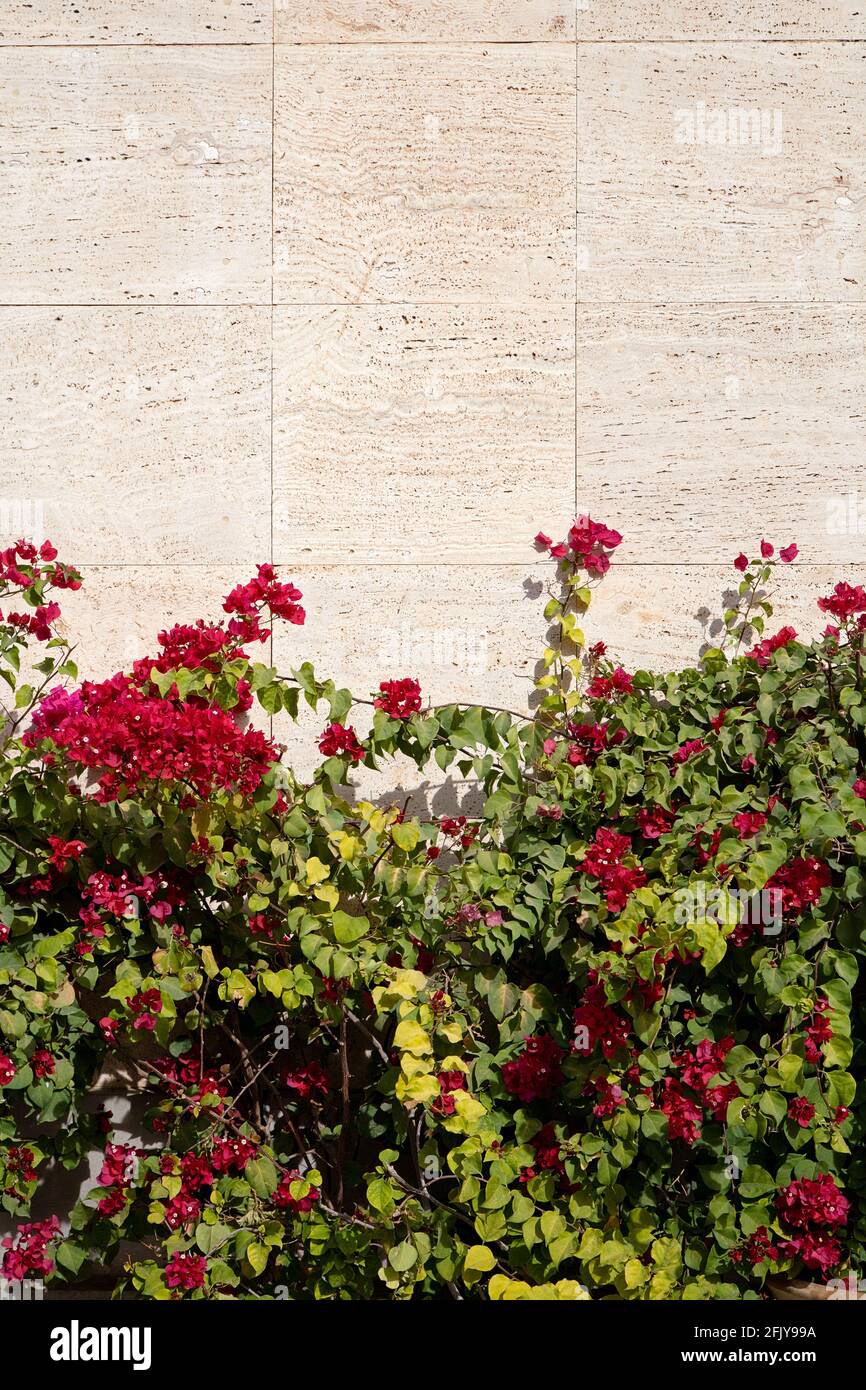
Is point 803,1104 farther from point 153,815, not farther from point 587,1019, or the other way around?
point 153,815

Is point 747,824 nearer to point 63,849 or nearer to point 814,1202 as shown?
point 814,1202

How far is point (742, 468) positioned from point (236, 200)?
1.36 meters

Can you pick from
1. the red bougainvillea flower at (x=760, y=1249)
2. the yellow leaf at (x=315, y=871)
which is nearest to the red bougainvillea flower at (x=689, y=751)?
the yellow leaf at (x=315, y=871)

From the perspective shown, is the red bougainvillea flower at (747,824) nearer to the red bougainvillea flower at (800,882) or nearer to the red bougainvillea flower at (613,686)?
the red bougainvillea flower at (800,882)

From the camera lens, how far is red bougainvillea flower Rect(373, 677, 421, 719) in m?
2.21

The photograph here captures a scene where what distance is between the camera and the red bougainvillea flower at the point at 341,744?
7.30ft

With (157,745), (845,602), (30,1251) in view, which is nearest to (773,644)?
(845,602)

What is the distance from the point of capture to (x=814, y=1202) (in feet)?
6.66

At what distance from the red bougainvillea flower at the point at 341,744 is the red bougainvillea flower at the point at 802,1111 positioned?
40.5 inches

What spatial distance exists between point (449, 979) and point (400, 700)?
558mm

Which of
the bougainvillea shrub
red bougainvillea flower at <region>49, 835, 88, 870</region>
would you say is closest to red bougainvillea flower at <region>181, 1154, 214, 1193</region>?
the bougainvillea shrub

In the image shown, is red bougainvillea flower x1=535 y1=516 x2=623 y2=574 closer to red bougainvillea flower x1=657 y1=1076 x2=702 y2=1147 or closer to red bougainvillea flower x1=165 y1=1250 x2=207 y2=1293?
red bougainvillea flower x1=657 y1=1076 x2=702 y2=1147

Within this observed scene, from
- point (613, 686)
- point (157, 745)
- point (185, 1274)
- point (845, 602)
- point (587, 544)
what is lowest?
point (185, 1274)
